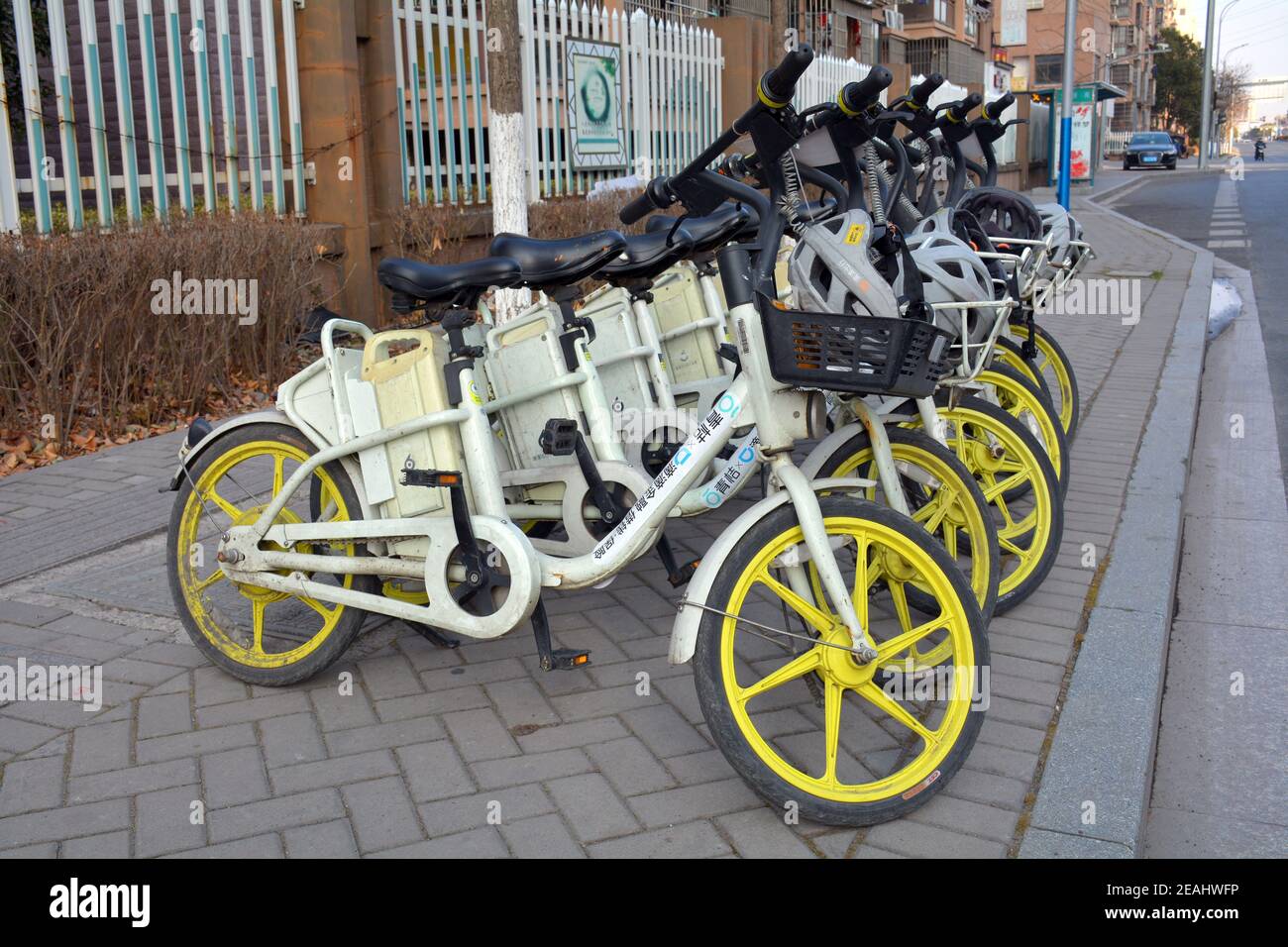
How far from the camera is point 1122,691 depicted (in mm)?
3654

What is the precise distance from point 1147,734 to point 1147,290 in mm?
10219

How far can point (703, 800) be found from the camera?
121 inches

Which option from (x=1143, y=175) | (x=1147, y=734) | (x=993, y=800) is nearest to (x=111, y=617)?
(x=993, y=800)

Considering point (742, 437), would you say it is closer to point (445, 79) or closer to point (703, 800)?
point (703, 800)

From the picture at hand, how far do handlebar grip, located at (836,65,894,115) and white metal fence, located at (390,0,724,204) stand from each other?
411 centimetres

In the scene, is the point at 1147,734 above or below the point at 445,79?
below

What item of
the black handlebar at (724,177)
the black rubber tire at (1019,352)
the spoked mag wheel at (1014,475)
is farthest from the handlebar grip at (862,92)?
the black rubber tire at (1019,352)

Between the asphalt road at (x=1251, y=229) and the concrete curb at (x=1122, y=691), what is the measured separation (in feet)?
5.29

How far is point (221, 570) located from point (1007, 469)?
2.65m

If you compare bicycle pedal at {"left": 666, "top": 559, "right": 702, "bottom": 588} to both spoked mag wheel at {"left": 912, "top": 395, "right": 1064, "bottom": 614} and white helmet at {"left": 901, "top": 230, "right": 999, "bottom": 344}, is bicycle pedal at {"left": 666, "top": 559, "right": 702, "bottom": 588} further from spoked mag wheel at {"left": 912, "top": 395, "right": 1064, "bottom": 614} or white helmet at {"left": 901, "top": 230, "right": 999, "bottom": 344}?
white helmet at {"left": 901, "top": 230, "right": 999, "bottom": 344}

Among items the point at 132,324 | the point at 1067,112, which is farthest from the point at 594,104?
the point at 1067,112

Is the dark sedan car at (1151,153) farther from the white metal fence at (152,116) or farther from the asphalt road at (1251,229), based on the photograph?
the white metal fence at (152,116)

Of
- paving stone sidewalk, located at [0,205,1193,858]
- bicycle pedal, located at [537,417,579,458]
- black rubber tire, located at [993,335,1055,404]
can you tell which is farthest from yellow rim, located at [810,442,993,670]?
black rubber tire, located at [993,335,1055,404]
